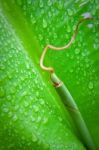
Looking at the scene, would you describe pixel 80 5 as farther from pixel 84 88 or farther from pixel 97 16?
pixel 84 88

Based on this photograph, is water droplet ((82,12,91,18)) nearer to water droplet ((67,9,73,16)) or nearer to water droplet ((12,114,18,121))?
water droplet ((67,9,73,16))

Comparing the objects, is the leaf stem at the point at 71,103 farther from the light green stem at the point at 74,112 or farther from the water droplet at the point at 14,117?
the water droplet at the point at 14,117

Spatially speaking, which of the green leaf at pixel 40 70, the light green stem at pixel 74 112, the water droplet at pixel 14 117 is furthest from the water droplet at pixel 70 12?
the water droplet at pixel 14 117

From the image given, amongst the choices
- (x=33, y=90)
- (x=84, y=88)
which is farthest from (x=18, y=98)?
(x=84, y=88)

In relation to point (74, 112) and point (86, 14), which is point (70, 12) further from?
point (74, 112)

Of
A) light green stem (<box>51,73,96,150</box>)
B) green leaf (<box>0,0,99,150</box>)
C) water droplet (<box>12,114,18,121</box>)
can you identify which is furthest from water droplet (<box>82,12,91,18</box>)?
water droplet (<box>12,114,18,121</box>)
